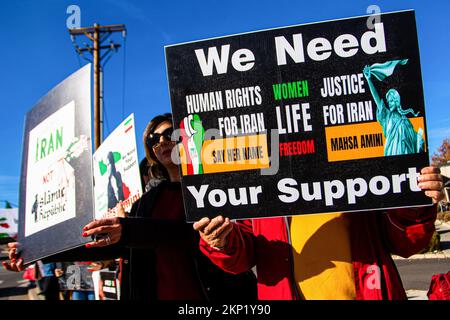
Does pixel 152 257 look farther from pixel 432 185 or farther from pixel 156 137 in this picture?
pixel 432 185

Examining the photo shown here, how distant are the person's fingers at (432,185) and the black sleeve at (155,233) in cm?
117

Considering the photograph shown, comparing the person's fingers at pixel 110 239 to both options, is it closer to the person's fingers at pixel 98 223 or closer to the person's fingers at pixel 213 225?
the person's fingers at pixel 98 223

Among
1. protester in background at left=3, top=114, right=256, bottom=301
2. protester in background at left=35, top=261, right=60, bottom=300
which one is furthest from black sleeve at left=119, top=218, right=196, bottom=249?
protester in background at left=35, top=261, right=60, bottom=300

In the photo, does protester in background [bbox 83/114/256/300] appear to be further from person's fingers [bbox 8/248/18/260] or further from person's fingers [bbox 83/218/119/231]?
person's fingers [bbox 8/248/18/260]

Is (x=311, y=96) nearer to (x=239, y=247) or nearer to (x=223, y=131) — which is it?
(x=223, y=131)

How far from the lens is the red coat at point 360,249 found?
6.03 feet

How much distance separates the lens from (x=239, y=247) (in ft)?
6.53

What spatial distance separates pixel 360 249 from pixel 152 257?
1.09m

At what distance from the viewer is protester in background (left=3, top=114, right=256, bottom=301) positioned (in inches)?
82.0

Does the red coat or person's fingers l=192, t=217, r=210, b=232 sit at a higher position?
person's fingers l=192, t=217, r=210, b=232

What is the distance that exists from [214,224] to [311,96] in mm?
742

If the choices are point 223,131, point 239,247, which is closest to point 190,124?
point 223,131

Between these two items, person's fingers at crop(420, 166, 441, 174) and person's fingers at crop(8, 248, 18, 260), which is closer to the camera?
person's fingers at crop(420, 166, 441, 174)

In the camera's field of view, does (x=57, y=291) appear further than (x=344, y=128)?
Yes
